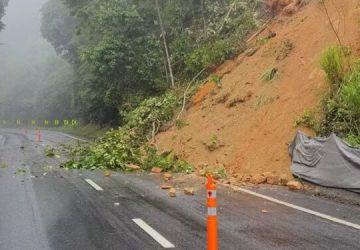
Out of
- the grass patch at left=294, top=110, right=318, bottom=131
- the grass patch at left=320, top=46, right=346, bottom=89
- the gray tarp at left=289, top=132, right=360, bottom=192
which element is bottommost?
the gray tarp at left=289, top=132, right=360, bottom=192

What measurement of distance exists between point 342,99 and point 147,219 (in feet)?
24.4

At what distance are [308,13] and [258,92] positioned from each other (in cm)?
530

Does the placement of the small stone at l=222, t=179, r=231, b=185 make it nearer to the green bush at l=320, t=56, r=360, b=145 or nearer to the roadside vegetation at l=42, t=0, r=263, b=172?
the green bush at l=320, t=56, r=360, b=145

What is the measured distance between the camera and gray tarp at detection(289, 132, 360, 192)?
10.5 meters

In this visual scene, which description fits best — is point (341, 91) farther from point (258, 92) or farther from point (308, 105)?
point (258, 92)

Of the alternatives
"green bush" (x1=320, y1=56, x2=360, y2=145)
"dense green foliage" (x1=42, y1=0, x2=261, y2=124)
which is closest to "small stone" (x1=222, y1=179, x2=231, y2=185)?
"green bush" (x1=320, y1=56, x2=360, y2=145)

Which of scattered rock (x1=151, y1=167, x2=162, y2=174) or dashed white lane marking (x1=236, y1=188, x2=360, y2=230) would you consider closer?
dashed white lane marking (x1=236, y1=188, x2=360, y2=230)

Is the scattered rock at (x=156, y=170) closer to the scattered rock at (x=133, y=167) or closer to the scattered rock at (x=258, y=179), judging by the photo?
the scattered rock at (x=133, y=167)

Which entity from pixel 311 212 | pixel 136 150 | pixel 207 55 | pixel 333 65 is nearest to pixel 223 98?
pixel 136 150

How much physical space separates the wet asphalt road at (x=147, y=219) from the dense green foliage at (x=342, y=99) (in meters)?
2.92

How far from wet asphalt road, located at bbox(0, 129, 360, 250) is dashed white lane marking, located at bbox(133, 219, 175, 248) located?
0.26 feet

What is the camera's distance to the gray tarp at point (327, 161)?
1052 cm

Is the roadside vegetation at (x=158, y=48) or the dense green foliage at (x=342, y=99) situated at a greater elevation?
the roadside vegetation at (x=158, y=48)

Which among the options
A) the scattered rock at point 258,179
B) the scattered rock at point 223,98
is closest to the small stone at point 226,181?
the scattered rock at point 258,179
